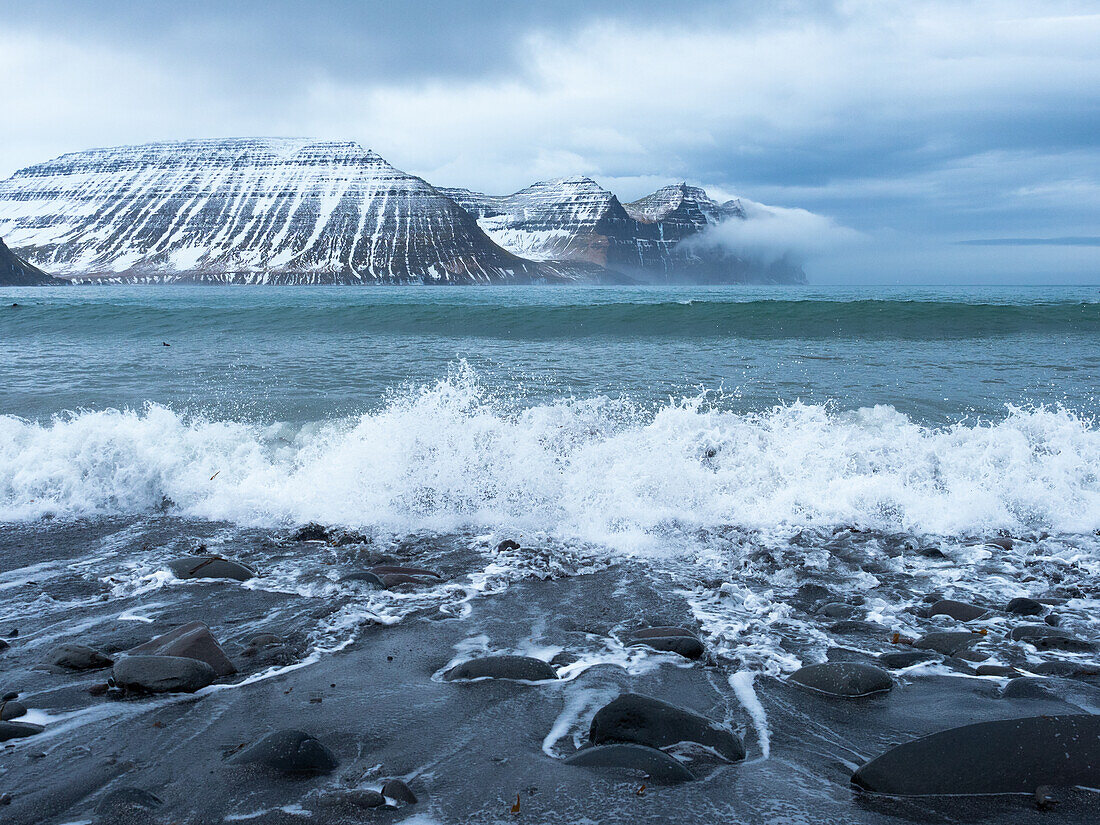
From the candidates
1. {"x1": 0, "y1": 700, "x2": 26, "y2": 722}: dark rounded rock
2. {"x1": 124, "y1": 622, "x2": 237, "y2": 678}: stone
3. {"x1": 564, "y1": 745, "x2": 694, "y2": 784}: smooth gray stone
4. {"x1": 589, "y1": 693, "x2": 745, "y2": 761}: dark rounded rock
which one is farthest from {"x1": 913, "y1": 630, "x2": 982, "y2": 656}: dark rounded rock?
{"x1": 0, "y1": 700, "x2": 26, "y2": 722}: dark rounded rock

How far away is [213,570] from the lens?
5965 millimetres

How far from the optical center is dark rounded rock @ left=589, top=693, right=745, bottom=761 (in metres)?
3.40

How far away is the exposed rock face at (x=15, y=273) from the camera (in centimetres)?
11900

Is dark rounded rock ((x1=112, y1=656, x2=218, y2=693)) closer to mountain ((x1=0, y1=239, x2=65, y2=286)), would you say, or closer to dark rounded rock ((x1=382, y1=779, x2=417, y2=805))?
dark rounded rock ((x1=382, y1=779, x2=417, y2=805))

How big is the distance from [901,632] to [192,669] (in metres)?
Result: 4.54

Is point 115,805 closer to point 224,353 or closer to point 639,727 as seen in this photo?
point 639,727

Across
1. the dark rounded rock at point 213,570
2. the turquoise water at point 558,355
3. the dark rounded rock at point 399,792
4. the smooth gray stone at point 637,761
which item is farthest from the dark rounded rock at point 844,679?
the turquoise water at point 558,355

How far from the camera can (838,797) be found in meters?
3.03

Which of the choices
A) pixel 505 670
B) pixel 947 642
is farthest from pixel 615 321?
pixel 505 670

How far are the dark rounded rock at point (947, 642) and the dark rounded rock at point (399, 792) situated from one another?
11.2ft

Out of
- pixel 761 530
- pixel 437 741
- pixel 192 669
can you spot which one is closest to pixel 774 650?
pixel 437 741

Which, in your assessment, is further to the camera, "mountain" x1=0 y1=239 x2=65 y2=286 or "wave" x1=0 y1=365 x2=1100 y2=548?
"mountain" x1=0 y1=239 x2=65 y2=286

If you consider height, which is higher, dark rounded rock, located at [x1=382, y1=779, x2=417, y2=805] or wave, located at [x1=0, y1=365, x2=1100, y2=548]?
wave, located at [x1=0, y1=365, x2=1100, y2=548]

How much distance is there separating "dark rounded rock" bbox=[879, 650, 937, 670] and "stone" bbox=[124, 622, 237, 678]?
13.0ft
